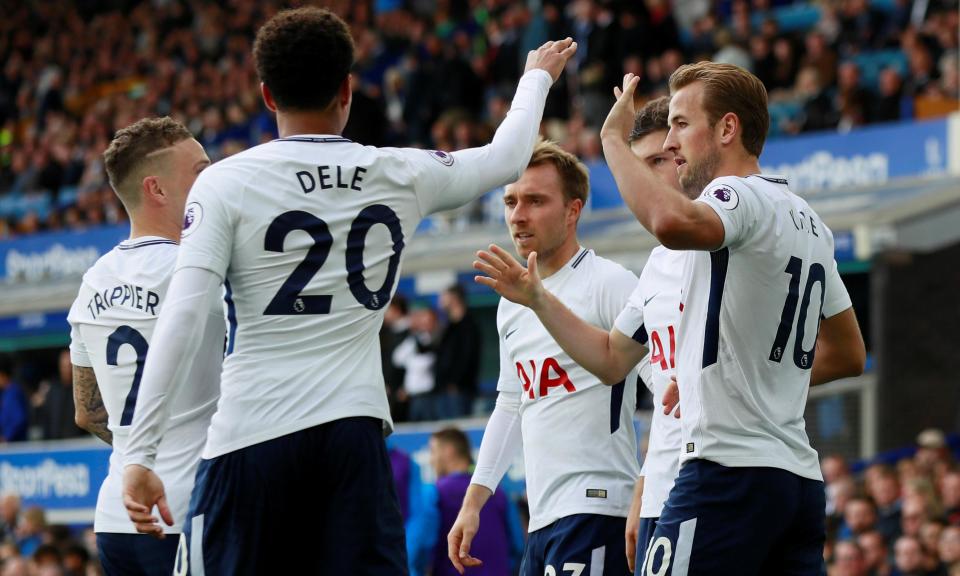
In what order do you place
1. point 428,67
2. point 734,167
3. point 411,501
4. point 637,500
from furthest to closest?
point 428,67, point 411,501, point 637,500, point 734,167

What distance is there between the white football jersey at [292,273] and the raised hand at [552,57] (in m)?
0.85

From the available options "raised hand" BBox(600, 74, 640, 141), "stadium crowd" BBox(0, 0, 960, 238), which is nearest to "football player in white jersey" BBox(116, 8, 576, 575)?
"raised hand" BBox(600, 74, 640, 141)

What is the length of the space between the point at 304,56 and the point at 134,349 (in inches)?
61.9

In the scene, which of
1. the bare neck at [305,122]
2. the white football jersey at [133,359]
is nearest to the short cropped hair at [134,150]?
the white football jersey at [133,359]

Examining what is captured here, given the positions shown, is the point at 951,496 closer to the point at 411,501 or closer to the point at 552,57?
the point at 411,501

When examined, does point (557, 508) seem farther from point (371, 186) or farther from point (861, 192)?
point (861, 192)

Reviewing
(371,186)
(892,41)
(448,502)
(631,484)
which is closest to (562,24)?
(892,41)

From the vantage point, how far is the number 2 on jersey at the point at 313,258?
4.21m

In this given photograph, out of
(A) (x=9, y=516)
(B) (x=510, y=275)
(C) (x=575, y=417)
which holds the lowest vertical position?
(A) (x=9, y=516)

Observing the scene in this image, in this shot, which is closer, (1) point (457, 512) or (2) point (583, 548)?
(2) point (583, 548)

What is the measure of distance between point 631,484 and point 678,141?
169 cm

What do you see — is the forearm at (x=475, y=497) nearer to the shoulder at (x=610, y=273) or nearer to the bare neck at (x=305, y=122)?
the shoulder at (x=610, y=273)

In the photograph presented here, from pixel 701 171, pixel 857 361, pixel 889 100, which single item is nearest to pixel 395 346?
pixel 889 100

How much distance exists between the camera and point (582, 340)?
5.35 m
